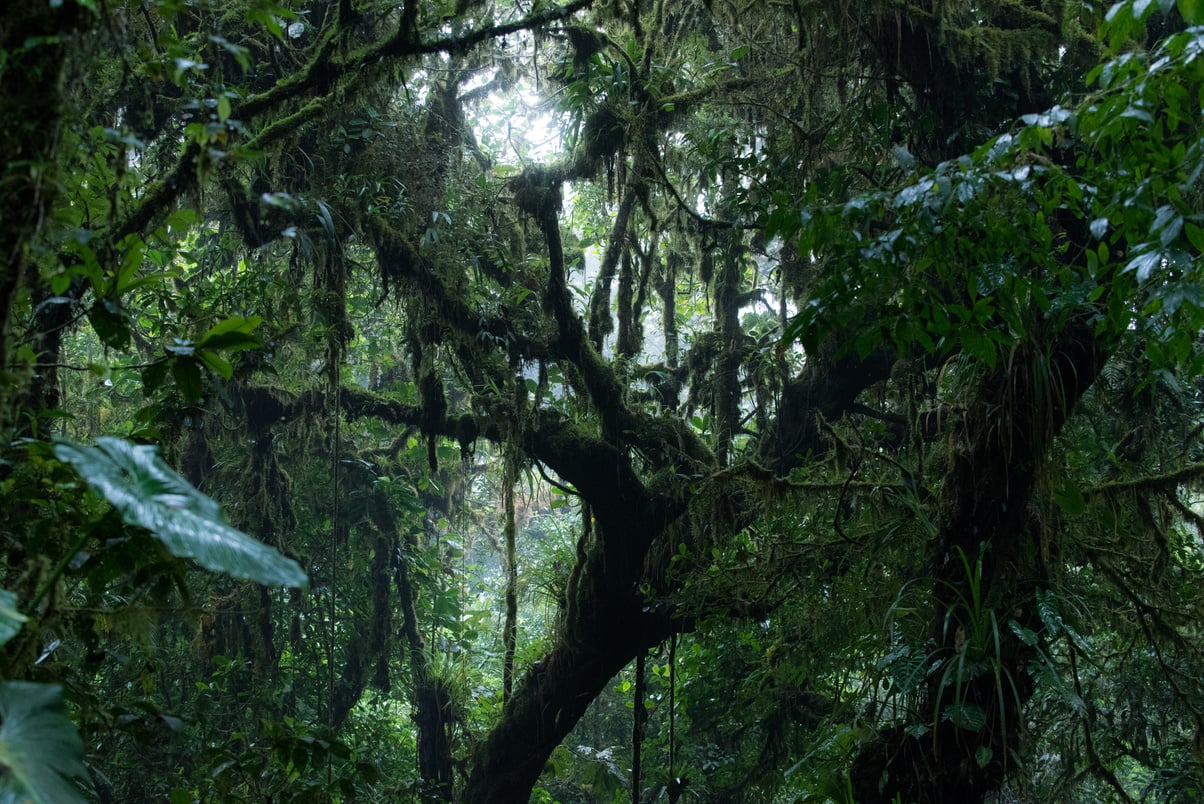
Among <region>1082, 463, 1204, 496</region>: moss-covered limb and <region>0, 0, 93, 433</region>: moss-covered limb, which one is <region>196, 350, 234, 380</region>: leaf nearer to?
<region>0, 0, 93, 433</region>: moss-covered limb

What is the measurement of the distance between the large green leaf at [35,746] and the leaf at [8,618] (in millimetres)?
54

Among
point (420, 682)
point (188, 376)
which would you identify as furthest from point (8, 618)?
point (420, 682)

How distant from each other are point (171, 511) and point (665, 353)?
5362 millimetres

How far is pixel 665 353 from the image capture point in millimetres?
6172

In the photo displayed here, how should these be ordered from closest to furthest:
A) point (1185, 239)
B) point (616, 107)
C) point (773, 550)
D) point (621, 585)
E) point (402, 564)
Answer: point (1185, 239) < point (773, 550) < point (616, 107) < point (621, 585) < point (402, 564)

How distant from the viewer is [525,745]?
5.39 m

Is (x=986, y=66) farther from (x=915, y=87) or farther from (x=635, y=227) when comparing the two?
(x=635, y=227)

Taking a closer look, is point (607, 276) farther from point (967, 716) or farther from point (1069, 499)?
point (967, 716)

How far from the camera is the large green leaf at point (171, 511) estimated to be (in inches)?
33.4

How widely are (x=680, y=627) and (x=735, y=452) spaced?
3.42 ft

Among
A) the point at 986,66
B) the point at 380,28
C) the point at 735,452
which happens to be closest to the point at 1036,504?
the point at 986,66

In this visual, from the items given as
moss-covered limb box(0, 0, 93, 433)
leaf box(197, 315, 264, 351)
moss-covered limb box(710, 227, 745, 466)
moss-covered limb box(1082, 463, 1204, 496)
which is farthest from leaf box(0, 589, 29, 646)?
moss-covered limb box(710, 227, 745, 466)

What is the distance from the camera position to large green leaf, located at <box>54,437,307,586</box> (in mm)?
848

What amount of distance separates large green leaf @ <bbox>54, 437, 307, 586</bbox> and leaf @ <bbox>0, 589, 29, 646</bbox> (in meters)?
0.12
